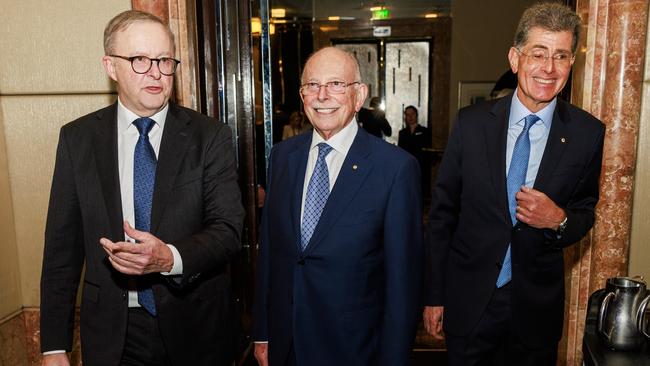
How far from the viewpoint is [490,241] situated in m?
1.96

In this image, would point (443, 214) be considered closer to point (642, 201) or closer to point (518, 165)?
point (518, 165)

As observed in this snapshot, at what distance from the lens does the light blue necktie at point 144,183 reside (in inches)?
65.4

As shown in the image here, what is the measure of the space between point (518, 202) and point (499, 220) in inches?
6.0

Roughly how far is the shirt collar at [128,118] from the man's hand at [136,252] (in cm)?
44

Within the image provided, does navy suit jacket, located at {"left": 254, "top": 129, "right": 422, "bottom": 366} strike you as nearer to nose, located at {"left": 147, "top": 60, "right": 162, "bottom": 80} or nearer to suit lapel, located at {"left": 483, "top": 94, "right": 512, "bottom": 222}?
suit lapel, located at {"left": 483, "top": 94, "right": 512, "bottom": 222}

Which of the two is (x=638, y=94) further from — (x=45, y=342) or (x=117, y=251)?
(x=45, y=342)

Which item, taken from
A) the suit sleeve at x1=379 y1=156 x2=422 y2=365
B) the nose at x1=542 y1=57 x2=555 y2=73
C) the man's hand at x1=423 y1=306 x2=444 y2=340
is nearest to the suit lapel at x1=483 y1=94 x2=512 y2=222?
the nose at x1=542 y1=57 x2=555 y2=73

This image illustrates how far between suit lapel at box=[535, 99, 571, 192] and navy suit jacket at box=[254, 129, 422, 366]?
475 mm

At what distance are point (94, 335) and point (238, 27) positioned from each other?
2018 mm

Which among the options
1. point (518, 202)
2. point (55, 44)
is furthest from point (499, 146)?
point (55, 44)

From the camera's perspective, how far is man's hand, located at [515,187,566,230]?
1.75 m

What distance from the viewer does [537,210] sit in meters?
1.76

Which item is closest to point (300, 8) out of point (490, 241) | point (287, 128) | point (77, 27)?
point (287, 128)

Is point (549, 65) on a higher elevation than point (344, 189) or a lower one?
higher
